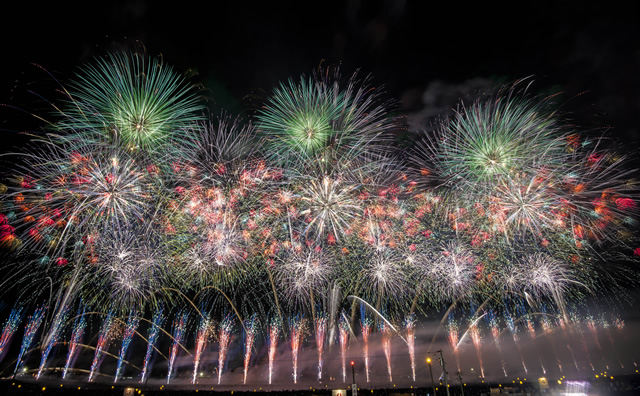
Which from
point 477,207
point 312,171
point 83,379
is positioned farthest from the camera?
point 83,379

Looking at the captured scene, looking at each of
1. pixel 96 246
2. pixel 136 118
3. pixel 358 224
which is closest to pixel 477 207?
pixel 358 224

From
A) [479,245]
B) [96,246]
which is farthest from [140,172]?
[479,245]

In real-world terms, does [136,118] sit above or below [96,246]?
→ above

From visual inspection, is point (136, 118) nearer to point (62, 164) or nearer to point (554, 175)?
point (62, 164)

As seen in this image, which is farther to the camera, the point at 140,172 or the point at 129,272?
the point at 129,272

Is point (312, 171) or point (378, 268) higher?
point (312, 171)

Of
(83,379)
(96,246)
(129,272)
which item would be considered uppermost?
(96,246)

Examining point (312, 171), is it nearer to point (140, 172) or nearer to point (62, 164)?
point (140, 172)

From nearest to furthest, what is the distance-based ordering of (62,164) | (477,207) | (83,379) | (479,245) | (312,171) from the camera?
(62,164)
(312,171)
(477,207)
(479,245)
(83,379)

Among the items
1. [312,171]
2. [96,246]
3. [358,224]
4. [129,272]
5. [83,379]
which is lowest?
[83,379]
